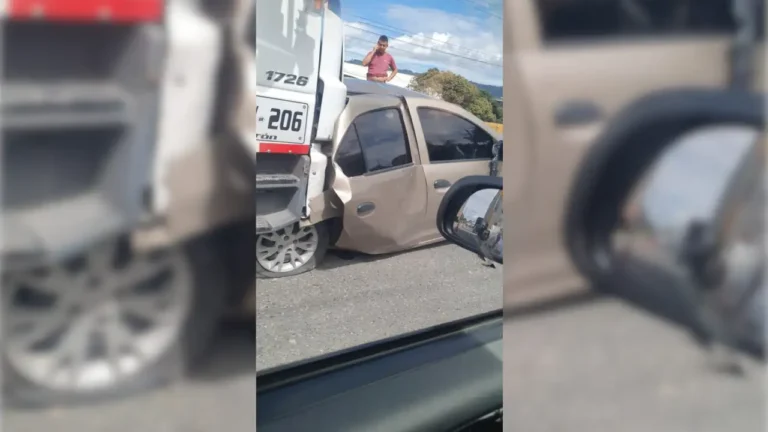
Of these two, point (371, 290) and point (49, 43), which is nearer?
point (49, 43)

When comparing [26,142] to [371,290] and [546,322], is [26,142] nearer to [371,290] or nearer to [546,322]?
[371,290]

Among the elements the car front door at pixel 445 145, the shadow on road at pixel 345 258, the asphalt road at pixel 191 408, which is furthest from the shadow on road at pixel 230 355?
the car front door at pixel 445 145

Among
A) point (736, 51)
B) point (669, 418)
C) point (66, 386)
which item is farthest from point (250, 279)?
point (736, 51)

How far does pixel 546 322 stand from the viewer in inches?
64.6

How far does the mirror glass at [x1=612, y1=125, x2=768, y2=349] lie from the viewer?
1.48m

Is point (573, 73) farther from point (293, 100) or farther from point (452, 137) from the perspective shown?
point (293, 100)

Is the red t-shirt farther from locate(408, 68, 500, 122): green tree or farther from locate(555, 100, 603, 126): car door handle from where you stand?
locate(555, 100, 603, 126): car door handle

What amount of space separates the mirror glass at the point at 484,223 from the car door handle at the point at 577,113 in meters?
0.41

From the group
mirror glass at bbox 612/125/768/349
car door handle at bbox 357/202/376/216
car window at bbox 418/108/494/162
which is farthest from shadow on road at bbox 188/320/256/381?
mirror glass at bbox 612/125/768/349

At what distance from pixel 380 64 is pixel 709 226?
1.00m

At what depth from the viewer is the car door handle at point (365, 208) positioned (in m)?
1.62

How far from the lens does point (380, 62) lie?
1.65m

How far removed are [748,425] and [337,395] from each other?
1.14 meters

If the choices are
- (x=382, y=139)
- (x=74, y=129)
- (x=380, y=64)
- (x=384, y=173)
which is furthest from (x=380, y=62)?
(x=74, y=129)
